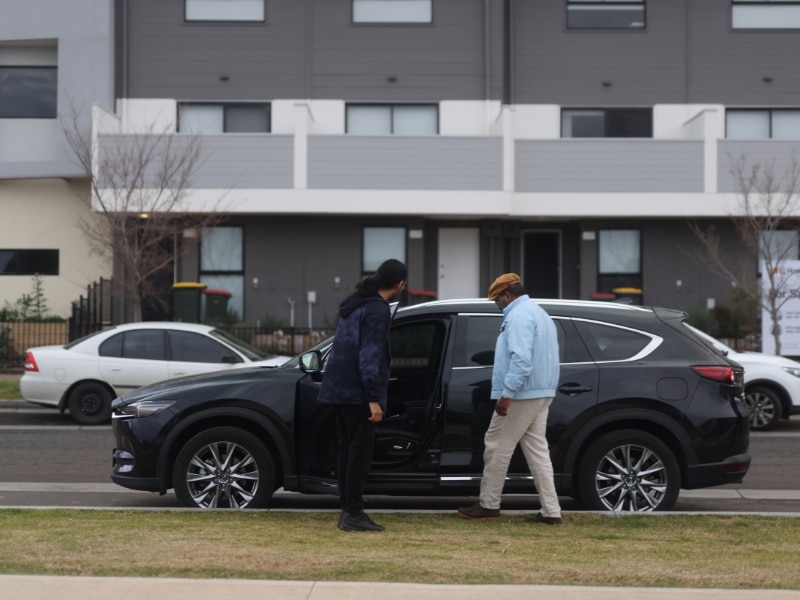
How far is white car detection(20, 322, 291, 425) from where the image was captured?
16594 mm

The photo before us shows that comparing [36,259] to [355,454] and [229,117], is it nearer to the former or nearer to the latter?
[229,117]

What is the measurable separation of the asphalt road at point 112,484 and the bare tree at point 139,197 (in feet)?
21.5

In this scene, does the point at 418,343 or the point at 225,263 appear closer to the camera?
the point at 418,343

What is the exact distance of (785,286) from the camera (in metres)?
21.0

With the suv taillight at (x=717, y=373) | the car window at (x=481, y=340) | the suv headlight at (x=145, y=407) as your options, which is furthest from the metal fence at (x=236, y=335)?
the suv taillight at (x=717, y=373)

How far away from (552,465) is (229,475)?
2551 millimetres

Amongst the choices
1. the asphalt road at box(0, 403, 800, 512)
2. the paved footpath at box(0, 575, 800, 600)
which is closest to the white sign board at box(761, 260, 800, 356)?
the asphalt road at box(0, 403, 800, 512)

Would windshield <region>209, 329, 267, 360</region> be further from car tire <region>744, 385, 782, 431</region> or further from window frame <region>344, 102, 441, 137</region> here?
window frame <region>344, 102, 441, 137</region>

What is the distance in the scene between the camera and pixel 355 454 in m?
8.20

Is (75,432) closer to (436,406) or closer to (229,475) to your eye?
(229,475)

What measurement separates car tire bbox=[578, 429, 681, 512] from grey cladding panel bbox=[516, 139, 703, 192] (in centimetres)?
1679

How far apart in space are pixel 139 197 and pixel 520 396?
15.2m

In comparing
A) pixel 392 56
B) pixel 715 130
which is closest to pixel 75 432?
pixel 392 56

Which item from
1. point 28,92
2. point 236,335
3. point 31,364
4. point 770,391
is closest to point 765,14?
point 770,391
